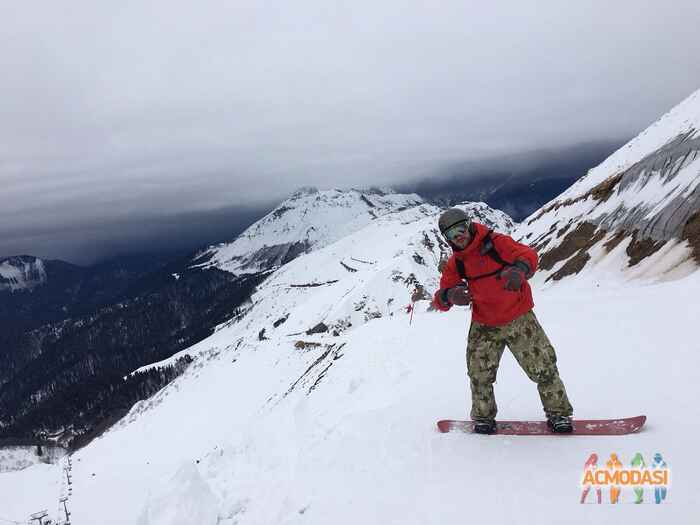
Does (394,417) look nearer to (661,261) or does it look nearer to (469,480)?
(469,480)

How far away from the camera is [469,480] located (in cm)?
529

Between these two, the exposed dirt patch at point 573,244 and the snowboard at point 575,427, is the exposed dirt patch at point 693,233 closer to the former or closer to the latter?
the exposed dirt patch at point 573,244

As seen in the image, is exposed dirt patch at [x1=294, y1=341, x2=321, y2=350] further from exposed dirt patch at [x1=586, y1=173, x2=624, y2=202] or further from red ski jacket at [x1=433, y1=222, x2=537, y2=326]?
red ski jacket at [x1=433, y1=222, x2=537, y2=326]

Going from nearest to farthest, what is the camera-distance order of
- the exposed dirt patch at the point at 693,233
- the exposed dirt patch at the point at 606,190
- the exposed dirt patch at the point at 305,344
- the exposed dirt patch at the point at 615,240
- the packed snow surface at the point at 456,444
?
the packed snow surface at the point at 456,444, the exposed dirt patch at the point at 693,233, the exposed dirt patch at the point at 615,240, the exposed dirt patch at the point at 606,190, the exposed dirt patch at the point at 305,344

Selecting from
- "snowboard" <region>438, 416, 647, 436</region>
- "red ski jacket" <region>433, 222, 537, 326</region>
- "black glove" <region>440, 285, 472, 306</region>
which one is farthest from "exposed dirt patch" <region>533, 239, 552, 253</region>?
"black glove" <region>440, 285, 472, 306</region>

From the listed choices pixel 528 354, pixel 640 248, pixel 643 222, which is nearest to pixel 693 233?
pixel 640 248

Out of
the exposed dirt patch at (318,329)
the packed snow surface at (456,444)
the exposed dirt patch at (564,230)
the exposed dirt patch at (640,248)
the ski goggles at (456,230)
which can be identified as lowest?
the exposed dirt patch at (318,329)

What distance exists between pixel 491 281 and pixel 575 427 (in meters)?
2.45

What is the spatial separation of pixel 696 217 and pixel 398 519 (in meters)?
19.7

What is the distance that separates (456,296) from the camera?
5746 millimetres

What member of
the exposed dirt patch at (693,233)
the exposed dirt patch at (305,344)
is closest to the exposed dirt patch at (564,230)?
the exposed dirt patch at (693,233)

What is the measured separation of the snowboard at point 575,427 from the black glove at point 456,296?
213 cm

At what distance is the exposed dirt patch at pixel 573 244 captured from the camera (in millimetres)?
28531

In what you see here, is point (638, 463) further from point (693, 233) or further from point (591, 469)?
point (693, 233)
